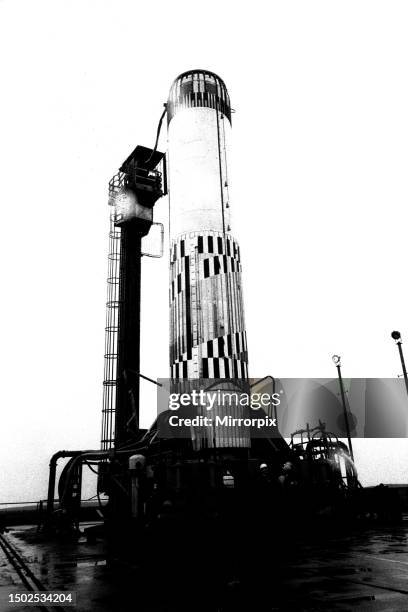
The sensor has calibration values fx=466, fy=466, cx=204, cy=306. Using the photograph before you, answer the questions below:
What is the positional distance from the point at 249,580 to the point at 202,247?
41.7 ft

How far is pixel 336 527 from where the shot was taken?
15438mm

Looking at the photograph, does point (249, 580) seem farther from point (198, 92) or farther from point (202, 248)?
point (198, 92)

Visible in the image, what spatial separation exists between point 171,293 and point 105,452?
6872 millimetres

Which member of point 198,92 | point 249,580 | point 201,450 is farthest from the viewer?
point 198,92

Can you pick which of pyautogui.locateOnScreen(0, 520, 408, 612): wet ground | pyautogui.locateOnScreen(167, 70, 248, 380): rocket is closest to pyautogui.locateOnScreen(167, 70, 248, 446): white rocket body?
pyautogui.locateOnScreen(167, 70, 248, 380): rocket

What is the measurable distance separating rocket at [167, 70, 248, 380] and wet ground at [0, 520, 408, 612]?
7.28 meters

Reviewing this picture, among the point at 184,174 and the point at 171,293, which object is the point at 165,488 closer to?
the point at 171,293

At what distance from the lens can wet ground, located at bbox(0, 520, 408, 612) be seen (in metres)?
5.70

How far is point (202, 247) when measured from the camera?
18109mm

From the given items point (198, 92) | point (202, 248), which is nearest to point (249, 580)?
point (202, 248)

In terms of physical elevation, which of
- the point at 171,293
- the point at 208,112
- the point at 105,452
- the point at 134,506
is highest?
the point at 208,112

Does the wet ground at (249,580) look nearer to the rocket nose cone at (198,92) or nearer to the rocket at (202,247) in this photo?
the rocket at (202,247)

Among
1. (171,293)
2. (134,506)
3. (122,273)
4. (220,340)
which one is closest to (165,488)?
(134,506)

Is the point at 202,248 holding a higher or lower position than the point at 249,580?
higher
